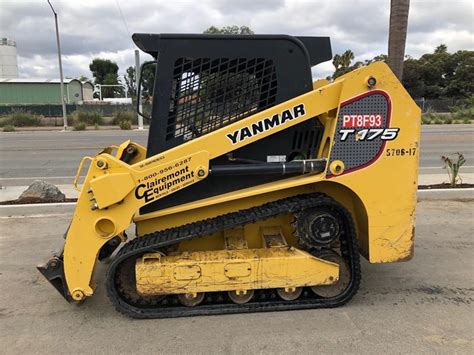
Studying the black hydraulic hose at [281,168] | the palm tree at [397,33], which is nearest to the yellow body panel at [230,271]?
the black hydraulic hose at [281,168]

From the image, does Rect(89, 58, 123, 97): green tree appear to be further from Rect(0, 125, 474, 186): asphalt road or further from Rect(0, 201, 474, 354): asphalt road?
Rect(0, 201, 474, 354): asphalt road

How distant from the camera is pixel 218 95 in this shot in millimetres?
3482

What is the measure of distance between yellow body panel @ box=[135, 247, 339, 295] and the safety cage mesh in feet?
3.27

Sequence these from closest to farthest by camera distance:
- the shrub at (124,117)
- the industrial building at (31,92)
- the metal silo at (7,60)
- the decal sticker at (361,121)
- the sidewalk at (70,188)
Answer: the decal sticker at (361,121), the sidewalk at (70,188), the shrub at (124,117), the industrial building at (31,92), the metal silo at (7,60)

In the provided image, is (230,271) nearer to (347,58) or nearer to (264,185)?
(264,185)

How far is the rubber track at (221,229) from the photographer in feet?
10.8

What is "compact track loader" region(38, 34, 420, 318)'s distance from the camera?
129 inches

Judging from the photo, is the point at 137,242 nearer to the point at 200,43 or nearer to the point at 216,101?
the point at 216,101

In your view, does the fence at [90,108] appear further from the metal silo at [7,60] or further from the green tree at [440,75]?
the metal silo at [7,60]

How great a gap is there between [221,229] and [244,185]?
0.46 m

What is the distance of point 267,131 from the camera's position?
3.34 m

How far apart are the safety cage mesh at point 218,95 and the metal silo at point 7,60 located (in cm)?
8725

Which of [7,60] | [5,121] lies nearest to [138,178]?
[5,121]

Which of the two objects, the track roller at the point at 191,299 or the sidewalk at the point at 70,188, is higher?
the sidewalk at the point at 70,188
